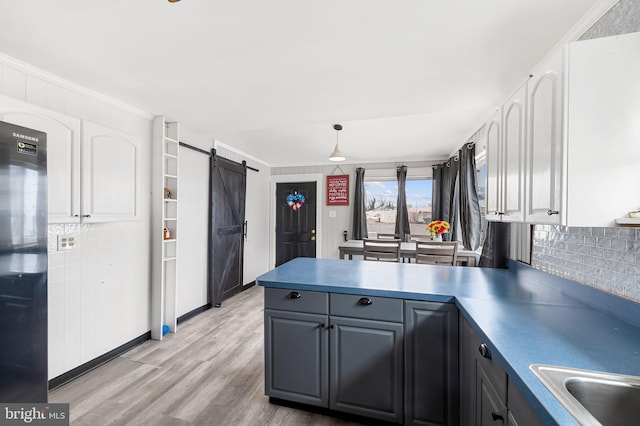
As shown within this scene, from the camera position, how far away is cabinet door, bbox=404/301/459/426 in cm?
150

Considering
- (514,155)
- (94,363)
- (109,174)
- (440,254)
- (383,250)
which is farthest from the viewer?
(383,250)

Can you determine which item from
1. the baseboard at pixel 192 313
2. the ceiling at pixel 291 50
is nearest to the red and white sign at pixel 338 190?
the ceiling at pixel 291 50

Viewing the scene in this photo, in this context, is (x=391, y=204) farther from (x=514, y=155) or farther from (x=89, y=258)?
(x=89, y=258)

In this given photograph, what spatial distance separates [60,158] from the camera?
6.14 ft

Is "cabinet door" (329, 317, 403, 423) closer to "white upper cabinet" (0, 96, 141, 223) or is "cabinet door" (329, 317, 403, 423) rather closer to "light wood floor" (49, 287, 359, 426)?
"light wood floor" (49, 287, 359, 426)

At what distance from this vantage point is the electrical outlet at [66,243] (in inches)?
80.8

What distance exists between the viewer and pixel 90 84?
2.14 meters

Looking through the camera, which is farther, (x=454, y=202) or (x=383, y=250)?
(x=454, y=202)

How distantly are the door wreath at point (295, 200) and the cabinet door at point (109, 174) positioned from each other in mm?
3236

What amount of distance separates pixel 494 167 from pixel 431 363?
4.16 feet

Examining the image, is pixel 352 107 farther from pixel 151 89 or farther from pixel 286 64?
pixel 151 89

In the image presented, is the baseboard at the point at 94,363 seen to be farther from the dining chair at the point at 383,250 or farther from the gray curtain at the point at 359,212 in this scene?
the gray curtain at the point at 359,212

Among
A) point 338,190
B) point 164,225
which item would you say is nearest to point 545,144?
point 164,225

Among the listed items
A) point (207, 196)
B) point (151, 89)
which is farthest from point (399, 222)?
point (151, 89)
